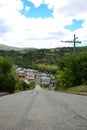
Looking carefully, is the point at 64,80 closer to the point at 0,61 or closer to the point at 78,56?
the point at 78,56

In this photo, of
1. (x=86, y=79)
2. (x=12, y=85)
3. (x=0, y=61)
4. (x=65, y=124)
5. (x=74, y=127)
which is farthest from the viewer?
(x=0, y=61)

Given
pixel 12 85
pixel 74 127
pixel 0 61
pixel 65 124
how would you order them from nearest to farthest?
pixel 74 127 → pixel 65 124 → pixel 12 85 → pixel 0 61

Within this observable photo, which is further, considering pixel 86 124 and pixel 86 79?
pixel 86 79

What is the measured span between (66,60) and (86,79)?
9531 mm

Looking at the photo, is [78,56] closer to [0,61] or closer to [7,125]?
[0,61]

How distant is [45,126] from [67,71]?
62943mm

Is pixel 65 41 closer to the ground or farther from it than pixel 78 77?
farther from it

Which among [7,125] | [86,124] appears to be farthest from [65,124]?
[7,125]

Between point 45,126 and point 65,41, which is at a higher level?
point 65,41

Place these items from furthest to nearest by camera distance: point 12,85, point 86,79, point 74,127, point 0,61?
point 0,61 < point 86,79 < point 12,85 < point 74,127

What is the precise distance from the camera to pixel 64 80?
72.6 metres

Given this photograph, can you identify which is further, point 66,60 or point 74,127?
point 66,60

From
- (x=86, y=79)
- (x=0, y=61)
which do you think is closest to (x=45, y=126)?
(x=86, y=79)

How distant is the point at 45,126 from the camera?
877 centimetres
